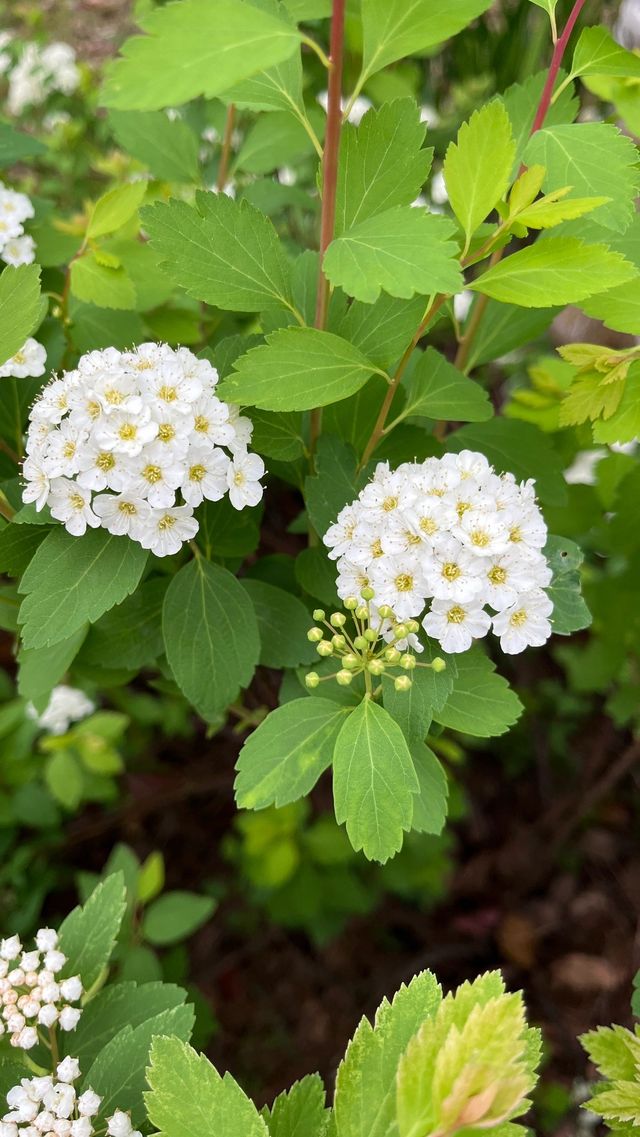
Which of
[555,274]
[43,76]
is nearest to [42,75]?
[43,76]

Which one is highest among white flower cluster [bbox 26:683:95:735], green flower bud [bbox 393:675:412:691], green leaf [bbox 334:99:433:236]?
green leaf [bbox 334:99:433:236]

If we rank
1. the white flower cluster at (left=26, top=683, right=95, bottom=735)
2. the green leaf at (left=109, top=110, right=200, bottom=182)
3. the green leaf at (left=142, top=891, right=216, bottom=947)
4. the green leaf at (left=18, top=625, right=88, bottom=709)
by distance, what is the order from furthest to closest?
the white flower cluster at (left=26, top=683, right=95, bottom=735) → the green leaf at (left=142, top=891, right=216, bottom=947) → the green leaf at (left=109, top=110, right=200, bottom=182) → the green leaf at (left=18, top=625, right=88, bottom=709)

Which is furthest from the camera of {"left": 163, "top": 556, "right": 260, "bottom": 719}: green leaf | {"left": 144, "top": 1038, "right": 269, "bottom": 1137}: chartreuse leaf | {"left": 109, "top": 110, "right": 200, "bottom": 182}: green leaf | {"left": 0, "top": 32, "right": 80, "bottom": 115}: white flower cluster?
{"left": 0, "top": 32, "right": 80, "bottom": 115}: white flower cluster

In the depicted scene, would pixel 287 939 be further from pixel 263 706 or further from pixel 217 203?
pixel 217 203

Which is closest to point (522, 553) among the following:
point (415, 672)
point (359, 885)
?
point (415, 672)

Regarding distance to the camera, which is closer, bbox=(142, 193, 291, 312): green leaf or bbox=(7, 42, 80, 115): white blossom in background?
bbox=(142, 193, 291, 312): green leaf

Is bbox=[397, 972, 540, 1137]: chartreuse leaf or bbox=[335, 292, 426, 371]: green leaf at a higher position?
bbox=[335, 292, 426, 371]: green leaf

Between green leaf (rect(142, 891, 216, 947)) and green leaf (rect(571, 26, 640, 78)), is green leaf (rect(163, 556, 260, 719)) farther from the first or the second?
green leaf (rect(142, 891, 216, 947))

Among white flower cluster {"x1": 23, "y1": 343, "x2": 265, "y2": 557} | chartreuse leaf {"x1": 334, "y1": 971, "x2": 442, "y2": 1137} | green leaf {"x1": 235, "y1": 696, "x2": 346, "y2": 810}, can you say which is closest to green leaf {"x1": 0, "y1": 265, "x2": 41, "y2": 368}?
white flower cluster {"x1": 23, "y1": 343, "x2": 265, "y2": 557}
